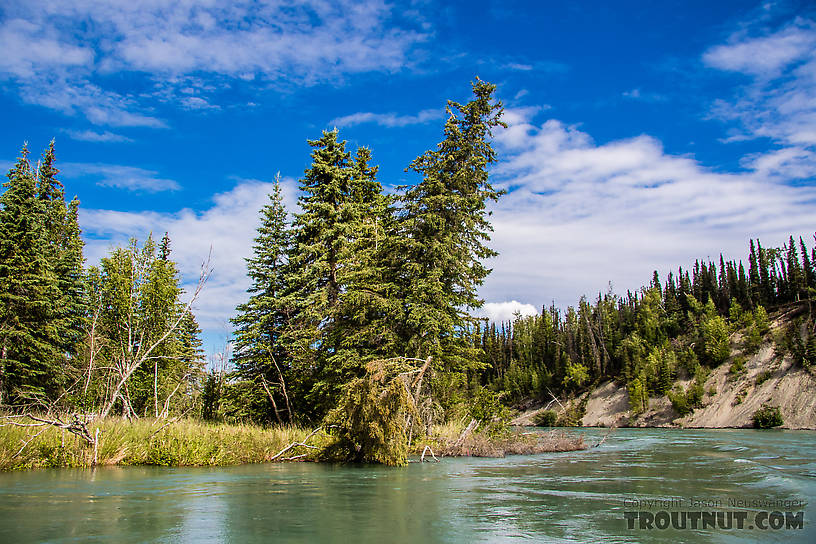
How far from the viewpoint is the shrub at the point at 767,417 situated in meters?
53.5

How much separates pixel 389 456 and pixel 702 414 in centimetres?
6016

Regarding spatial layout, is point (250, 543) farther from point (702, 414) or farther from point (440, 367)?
point (702, 414)

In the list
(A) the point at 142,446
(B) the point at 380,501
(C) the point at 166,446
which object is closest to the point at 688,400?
(C) the point at 166,446

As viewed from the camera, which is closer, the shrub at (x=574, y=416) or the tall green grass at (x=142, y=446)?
the tall green grass at (x=142, y=446)

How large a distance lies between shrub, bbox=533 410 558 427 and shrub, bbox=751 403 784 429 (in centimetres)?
2563

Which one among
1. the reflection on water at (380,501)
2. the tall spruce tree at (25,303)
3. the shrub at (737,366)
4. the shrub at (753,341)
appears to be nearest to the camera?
the reflection on water at (380,501)

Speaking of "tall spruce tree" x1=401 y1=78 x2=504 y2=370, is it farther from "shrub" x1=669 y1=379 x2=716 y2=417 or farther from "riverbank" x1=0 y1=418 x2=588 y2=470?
"shrub" x1=669 y1=379 x2=716 y2=417

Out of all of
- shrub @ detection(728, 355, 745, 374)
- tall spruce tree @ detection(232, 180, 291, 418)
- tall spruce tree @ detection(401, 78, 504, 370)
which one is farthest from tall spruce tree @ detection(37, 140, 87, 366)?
shrub @ detection(728, 355, 745, 374)

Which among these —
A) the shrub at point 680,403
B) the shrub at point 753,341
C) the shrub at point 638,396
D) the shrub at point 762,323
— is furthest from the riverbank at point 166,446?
the shrub at point 762,323

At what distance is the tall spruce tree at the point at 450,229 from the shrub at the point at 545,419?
5509cm

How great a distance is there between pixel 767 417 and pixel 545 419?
28213 millimetres

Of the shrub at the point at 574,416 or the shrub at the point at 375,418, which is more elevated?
the shrub at the point at 375,418

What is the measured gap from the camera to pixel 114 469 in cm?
1417

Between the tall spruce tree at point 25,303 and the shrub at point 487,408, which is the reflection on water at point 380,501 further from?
the tall spruce tree at point 25,303
